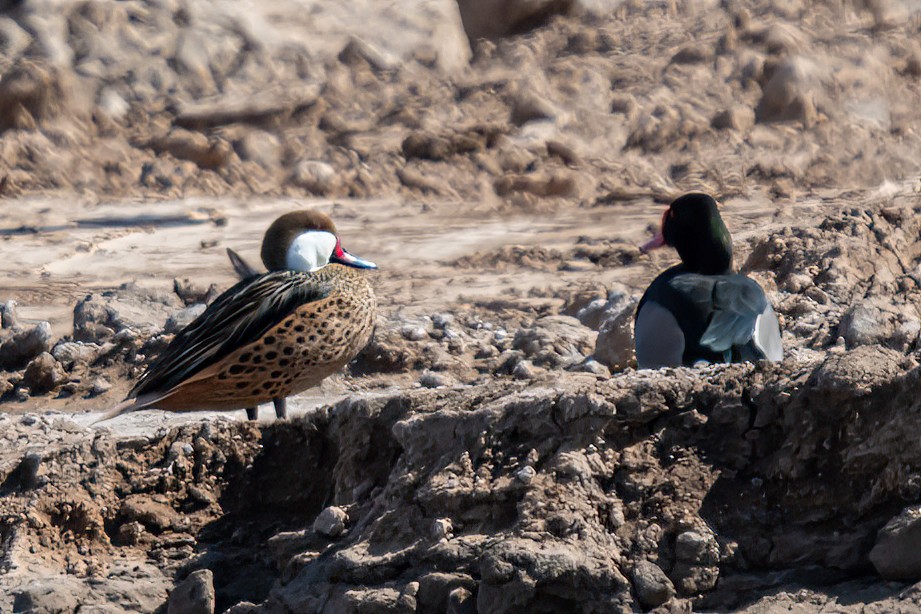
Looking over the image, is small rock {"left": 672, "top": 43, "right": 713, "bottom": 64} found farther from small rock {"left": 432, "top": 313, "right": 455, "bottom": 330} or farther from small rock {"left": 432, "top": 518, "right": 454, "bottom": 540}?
small rock {"left": 432, "top": 518, "right": 454, "bottom": 540}

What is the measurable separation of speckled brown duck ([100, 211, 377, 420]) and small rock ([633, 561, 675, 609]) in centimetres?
281

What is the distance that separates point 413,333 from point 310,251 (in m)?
1.43

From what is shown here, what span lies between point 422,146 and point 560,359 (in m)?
4.59

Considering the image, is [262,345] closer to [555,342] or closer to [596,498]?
[555,342]

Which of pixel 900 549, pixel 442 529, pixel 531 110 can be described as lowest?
pixel 531 110

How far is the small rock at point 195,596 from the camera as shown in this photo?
15.1ft

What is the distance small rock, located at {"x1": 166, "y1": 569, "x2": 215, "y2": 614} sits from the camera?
4609 millimetres

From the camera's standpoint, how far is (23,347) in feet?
26.6

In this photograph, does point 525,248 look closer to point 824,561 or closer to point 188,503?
point 188,503

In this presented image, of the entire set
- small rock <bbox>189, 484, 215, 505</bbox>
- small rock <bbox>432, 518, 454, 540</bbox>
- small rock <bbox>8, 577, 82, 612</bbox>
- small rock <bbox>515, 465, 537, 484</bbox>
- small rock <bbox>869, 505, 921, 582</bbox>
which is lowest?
small rock <bbox>8, 577, 82, 612</bbox>

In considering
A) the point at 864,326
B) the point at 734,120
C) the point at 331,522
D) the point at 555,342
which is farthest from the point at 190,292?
the point at 331,522

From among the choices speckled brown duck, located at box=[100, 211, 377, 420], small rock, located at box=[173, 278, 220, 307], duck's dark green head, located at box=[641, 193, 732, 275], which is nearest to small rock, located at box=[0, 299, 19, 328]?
small rock, located at box=[173, 278, 220, 307]

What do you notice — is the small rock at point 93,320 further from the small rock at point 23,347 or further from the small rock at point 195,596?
the small rock at point 195,596

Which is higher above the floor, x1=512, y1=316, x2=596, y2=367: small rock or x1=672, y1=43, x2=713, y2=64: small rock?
x1=672, y1=43, x2=713, y2=64: small rock
